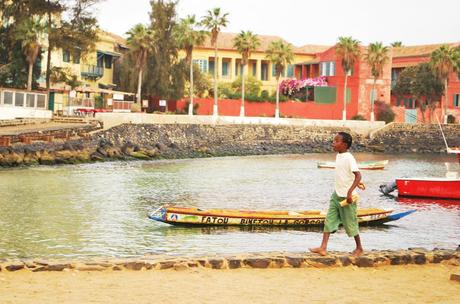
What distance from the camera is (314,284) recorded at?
1271cm

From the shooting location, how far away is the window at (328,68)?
94.8m

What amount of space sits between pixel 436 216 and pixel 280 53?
193 ft

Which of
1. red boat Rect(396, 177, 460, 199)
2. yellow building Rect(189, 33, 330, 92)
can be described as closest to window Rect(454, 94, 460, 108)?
yellow building Rect(189, 33, 330, 92)

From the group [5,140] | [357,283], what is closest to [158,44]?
[5,140]

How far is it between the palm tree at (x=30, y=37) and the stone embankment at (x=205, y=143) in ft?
28.1

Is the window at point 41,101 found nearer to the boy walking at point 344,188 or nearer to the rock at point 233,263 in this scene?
the boy walking at point 344,188

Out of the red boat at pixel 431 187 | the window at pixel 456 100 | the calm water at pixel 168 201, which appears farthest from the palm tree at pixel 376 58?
the red boat at pixel 431 187

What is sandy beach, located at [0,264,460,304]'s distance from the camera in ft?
37.9

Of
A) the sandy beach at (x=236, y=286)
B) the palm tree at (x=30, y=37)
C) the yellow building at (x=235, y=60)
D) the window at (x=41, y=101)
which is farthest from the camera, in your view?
the yellow building at (x=235, y=60)

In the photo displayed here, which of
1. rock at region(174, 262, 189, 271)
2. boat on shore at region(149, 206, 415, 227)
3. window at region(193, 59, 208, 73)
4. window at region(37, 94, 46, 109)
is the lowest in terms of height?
boat on shore at region(149, 206, 415, 227)

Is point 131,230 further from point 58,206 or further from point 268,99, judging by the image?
point 268,99

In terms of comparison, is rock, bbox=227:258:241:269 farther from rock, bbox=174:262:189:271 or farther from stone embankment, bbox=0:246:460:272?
rock, bbox=174:262:189:271

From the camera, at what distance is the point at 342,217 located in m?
14.8

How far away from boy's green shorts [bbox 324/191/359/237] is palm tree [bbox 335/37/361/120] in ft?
241
